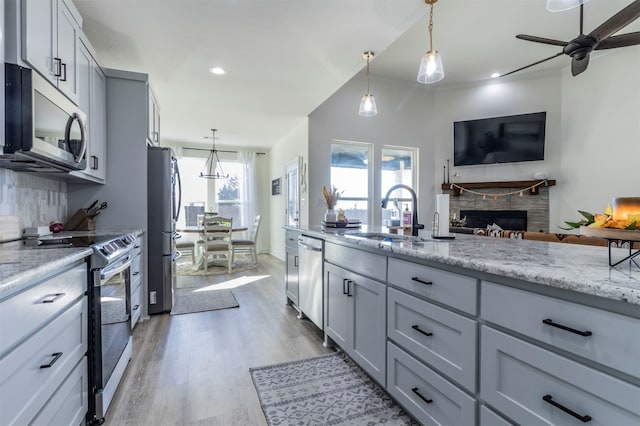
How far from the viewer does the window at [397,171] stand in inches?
220

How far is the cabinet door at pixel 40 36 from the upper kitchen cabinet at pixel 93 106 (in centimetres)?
42

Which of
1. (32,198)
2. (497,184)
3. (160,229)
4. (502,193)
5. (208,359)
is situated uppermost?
(497,184)

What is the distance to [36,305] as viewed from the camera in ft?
3.36

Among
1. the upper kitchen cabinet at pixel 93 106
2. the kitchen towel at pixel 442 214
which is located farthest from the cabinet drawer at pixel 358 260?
the upper kitchen cabinet at pixel 93 106

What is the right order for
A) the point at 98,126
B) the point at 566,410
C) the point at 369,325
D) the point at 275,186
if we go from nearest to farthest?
the point at 566,410 → the point at 369,325 → the point at 98,126 → the point at 275,186

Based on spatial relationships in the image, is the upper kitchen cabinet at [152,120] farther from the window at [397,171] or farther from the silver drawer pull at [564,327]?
the window at [397,171]

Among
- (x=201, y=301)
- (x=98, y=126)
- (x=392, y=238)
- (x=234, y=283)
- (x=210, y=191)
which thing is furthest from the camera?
(x=210, y=191)

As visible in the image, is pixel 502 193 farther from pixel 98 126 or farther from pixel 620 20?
pixel 98 126

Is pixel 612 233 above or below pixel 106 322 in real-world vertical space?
above

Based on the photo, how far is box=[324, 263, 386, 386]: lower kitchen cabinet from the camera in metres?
1.67

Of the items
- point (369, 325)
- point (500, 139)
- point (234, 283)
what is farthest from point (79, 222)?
point (500, 139)

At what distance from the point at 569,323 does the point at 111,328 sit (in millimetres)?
2023

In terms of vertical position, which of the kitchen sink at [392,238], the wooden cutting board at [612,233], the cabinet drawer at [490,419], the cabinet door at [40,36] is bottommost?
the cabinet drawer at [490,419]

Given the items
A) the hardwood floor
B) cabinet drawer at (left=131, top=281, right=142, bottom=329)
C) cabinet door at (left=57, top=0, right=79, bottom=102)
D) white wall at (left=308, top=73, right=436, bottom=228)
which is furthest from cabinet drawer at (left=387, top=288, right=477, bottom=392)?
white wall at (left=308, top=73, right=436, bottom=228)
